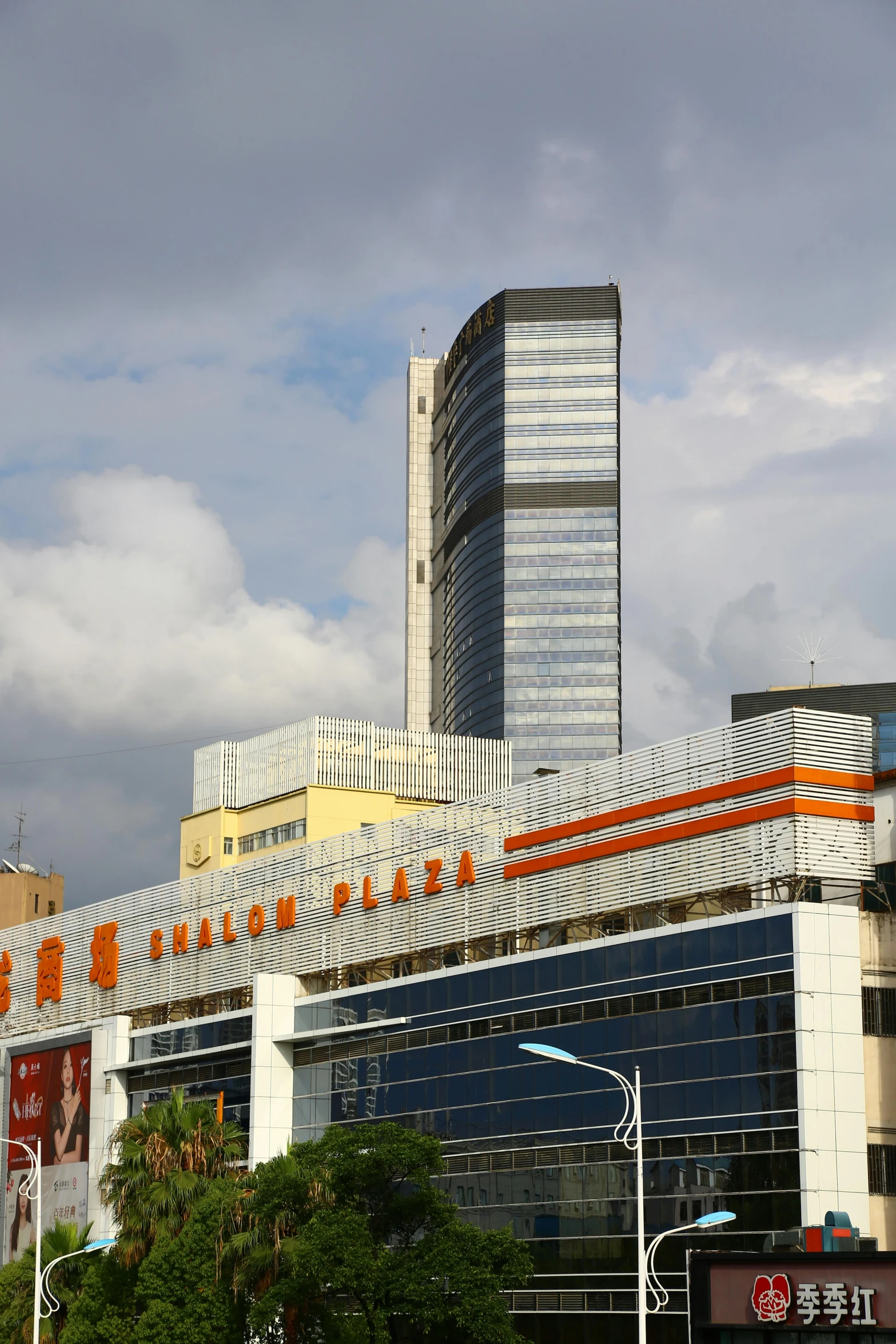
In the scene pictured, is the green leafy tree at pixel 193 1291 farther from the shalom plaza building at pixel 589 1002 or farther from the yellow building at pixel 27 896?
the yellow building at pixel 27 896

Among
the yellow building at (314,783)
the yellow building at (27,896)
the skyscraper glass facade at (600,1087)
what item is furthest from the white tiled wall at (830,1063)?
the yellow building at (27,896)

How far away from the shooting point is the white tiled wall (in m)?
55.1

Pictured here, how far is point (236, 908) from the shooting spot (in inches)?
3447

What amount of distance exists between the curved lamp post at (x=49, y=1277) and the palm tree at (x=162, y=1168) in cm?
82

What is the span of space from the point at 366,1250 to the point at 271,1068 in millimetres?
27904

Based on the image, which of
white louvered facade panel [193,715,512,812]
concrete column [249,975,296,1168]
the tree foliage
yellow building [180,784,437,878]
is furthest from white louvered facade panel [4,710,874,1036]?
white louvered facade panel [193,715,512,812]

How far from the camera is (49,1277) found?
220ft

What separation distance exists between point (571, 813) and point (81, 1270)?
25991mm

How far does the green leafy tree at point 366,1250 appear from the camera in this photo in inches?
2021

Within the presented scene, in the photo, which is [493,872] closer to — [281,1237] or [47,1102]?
[281,1237]

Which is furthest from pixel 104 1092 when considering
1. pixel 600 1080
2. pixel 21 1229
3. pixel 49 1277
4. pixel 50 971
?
pixel 600 1080

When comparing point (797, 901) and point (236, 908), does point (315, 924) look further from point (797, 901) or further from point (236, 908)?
point (797, 901)

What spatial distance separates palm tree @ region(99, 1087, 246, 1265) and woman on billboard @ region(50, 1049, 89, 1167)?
23441 millimetres

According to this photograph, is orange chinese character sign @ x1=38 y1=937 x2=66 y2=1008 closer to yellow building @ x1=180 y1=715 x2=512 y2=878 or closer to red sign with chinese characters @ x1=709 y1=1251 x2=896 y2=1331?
yellow building @ x1=180 y1=715 x2=512 y2=878
